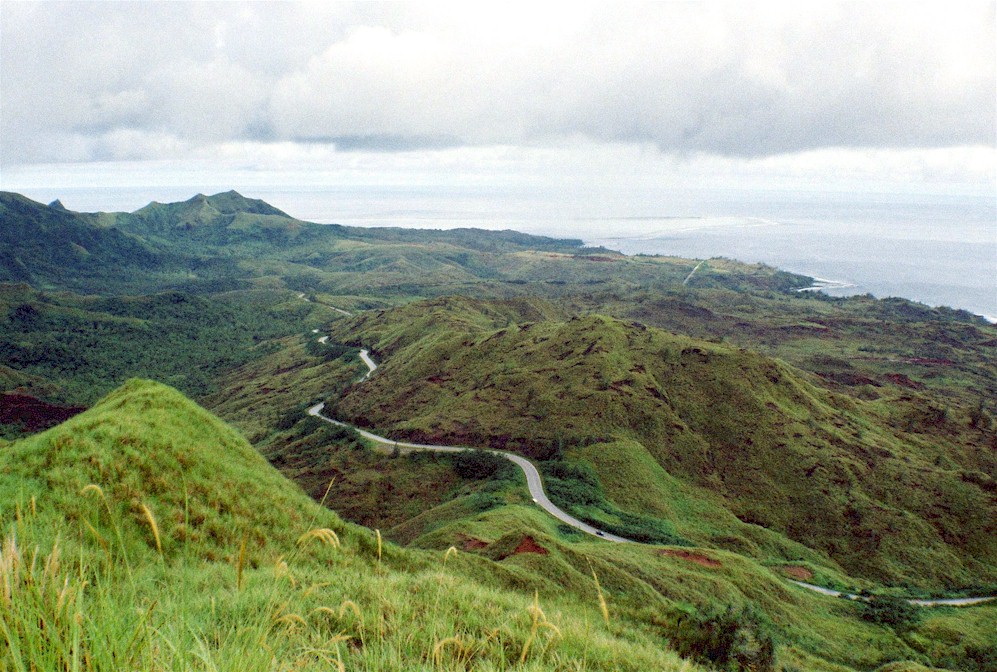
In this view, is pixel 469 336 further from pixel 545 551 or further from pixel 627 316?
pixel 627 316

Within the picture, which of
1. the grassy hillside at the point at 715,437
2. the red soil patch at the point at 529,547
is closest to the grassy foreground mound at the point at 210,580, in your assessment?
the red soil patch at the point at 529,547

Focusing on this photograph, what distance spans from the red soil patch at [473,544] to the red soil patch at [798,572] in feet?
92.6

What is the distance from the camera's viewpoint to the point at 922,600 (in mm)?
48281

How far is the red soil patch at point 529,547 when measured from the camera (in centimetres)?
2801

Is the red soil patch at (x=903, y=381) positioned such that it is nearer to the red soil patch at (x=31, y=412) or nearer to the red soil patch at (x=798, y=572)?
the red soil patch at (x=798, y=572)

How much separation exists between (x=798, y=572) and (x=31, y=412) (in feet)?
378

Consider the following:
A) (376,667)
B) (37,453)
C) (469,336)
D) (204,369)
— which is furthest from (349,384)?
(376,667)

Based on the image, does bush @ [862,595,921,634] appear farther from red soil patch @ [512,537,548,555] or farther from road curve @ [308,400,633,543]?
red soil patch @ [512,537,548,555]

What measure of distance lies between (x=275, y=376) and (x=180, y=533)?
12370cm

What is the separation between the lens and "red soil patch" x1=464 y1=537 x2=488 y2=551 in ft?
114

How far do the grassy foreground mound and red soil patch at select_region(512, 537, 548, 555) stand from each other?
14.3ft

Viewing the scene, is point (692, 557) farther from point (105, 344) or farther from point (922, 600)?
point (105, 344)

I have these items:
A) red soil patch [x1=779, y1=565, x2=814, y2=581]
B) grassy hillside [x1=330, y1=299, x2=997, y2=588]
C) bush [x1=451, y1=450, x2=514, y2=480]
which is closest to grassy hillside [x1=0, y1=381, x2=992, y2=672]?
red soil patch [x1=779, y1=565, x2=814, y2=581]

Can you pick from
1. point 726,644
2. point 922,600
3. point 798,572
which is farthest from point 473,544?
point 922,600
